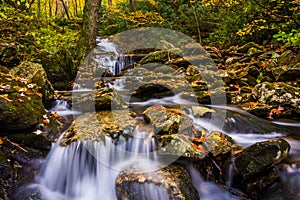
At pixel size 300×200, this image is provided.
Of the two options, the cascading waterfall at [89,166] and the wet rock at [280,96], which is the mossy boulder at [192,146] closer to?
the cascading waterfall at [89,166]

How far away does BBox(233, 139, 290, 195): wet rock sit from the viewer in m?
3.34

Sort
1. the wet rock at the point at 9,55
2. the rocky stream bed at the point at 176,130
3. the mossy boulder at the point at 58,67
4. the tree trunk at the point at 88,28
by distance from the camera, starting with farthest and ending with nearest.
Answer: the tree trunk at the point at 88,28 → the mossy boulder at the point at 58,67 → the wet rock at the point at 9,55 → the rocky stream bed at the point at 176,130

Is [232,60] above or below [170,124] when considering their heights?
above

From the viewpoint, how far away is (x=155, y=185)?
3047 mm

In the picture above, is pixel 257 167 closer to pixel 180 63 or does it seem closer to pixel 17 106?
pixel 17 106

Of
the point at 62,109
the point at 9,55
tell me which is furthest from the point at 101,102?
the point at 9,55

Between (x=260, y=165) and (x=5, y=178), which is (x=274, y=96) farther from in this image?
(x=5, y=178)

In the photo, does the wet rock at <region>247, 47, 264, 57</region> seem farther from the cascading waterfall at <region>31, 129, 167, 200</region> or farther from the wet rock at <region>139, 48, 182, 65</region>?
the cascading waterfall at <region>31, 129, 167, 200</region>

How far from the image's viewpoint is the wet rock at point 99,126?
397cm

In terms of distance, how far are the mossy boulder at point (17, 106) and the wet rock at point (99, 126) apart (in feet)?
1.94

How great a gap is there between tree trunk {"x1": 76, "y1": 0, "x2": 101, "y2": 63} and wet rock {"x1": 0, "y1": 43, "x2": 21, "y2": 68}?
6.41 ft

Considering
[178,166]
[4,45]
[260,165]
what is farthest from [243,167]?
[4,45]

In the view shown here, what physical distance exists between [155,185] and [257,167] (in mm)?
1389

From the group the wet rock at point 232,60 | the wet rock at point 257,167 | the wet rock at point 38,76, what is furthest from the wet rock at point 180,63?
the wet rock at point 257,167
